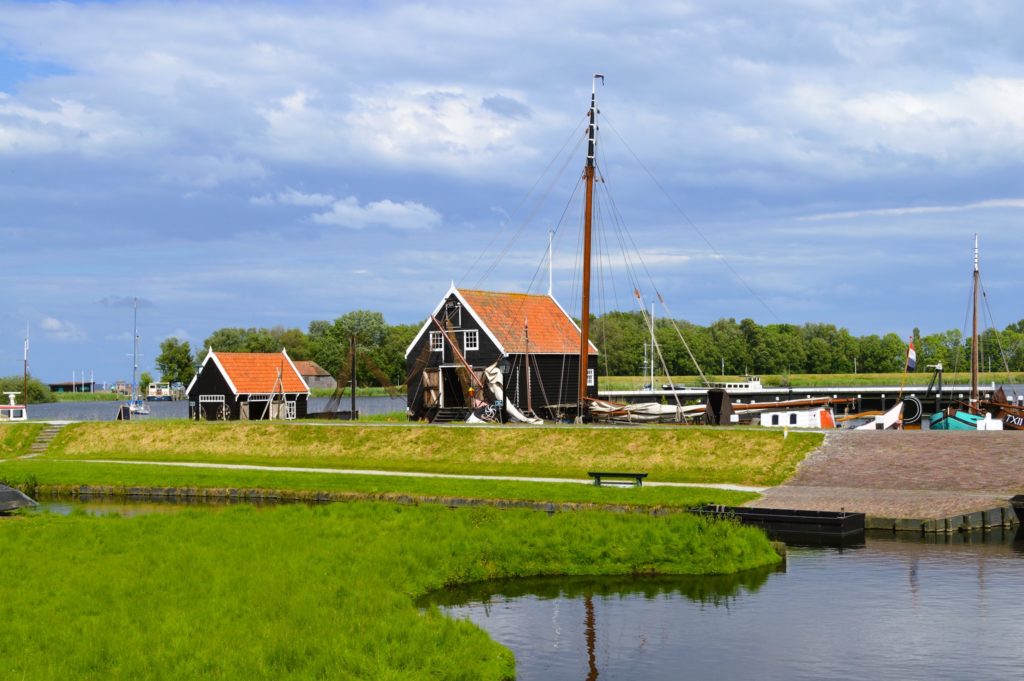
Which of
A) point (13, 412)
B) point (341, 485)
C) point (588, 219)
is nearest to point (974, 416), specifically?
point (588, 219)

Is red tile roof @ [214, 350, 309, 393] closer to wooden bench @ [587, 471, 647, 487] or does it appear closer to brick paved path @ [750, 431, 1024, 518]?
wooden bench @ [587, 471, 647, 487]

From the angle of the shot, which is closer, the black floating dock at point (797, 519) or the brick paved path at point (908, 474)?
the black floating dock at point (797, 519)

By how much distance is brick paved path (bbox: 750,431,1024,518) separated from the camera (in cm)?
3841

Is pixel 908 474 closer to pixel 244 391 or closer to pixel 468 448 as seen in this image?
pixel 468 448

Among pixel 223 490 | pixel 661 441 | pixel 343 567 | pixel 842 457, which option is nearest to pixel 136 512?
pixel 223 490

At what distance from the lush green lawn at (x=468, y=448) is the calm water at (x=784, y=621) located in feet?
54.0

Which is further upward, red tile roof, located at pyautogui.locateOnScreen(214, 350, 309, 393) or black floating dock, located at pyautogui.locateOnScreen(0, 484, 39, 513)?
red tile roof, located at pyautogui.locateOnScreen(214, 350, 309, 393)

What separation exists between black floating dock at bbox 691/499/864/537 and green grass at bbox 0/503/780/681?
4209 mm

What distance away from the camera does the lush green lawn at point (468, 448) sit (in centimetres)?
4841

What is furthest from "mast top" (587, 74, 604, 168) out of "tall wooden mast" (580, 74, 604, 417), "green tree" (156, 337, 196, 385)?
"green tree" (156, 337, 196, 385)

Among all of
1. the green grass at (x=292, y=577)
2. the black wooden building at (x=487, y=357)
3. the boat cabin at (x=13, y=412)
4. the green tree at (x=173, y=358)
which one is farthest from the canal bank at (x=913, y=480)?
the green tree at (x=173, y=358)

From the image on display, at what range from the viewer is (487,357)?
7556 cm

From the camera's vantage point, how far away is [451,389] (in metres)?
77.6

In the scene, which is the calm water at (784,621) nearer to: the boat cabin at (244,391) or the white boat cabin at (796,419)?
the white boat cabin at (796,419)
